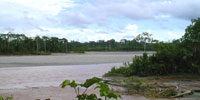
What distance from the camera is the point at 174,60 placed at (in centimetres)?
1304

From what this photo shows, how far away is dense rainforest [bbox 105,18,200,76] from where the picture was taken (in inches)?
492

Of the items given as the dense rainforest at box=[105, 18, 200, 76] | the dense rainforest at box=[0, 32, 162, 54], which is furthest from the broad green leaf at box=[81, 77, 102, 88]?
the dense rainforest at box=[0, 32, 162, 54]

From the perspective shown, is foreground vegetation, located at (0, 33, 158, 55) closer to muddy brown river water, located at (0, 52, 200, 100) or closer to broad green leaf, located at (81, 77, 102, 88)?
muddy brown river water, located at (0, 52, 200, 100)

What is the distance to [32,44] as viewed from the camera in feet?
263

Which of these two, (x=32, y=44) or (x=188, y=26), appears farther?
(x=32, y=44)

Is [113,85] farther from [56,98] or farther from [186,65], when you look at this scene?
[186,65]

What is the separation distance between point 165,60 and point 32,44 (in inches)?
2891

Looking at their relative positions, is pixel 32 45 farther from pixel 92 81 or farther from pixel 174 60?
pixel 92 81

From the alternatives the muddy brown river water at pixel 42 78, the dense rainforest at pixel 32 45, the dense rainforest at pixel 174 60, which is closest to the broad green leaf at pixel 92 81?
the muddy brown river water at pixel 42 78

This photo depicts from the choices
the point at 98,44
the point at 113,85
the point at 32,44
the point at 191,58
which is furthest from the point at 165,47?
the point at 98,44

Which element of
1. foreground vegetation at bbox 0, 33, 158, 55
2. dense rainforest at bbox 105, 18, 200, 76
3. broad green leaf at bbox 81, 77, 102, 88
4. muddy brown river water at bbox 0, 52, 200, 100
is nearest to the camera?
broad green leaf at bbox 81, 77, 102, 88

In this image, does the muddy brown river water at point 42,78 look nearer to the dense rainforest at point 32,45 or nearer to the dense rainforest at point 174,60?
the dense rainforest at point 174,60

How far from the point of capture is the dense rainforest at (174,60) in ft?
41.0

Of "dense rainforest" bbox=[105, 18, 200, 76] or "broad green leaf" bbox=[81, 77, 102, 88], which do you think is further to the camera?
"dense rainforest" bbox=[105, 18, 200, 76]
